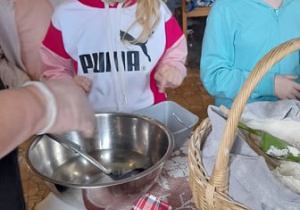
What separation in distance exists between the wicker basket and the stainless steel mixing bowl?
99 mm

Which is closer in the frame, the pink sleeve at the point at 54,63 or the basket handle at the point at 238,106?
the basket handle at the point at 238,106

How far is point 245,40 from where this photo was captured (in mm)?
982

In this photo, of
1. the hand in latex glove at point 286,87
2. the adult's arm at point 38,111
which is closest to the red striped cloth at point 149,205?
the adult's arm at point 38,111

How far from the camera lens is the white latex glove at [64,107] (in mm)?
450

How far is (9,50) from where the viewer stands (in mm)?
1414

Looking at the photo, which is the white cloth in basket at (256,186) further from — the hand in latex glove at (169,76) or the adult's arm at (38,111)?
the hand in latex glove at (169,76)

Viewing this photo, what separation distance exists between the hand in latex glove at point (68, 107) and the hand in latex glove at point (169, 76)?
1.67 feet

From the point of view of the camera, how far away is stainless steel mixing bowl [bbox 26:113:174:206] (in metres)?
0.67

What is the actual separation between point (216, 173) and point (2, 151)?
272mm

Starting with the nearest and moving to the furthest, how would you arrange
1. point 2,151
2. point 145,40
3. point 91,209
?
point 2,151, point 91,209, point 145,40

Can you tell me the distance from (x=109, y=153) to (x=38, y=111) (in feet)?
1.29

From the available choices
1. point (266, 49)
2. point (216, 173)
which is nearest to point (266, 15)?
point (266, 49)

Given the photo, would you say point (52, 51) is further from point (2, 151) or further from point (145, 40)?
point (2, 151)

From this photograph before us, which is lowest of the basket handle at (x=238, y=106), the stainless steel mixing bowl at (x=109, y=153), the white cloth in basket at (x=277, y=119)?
the stainless steel mixing bowl at (x=109, y=153)
